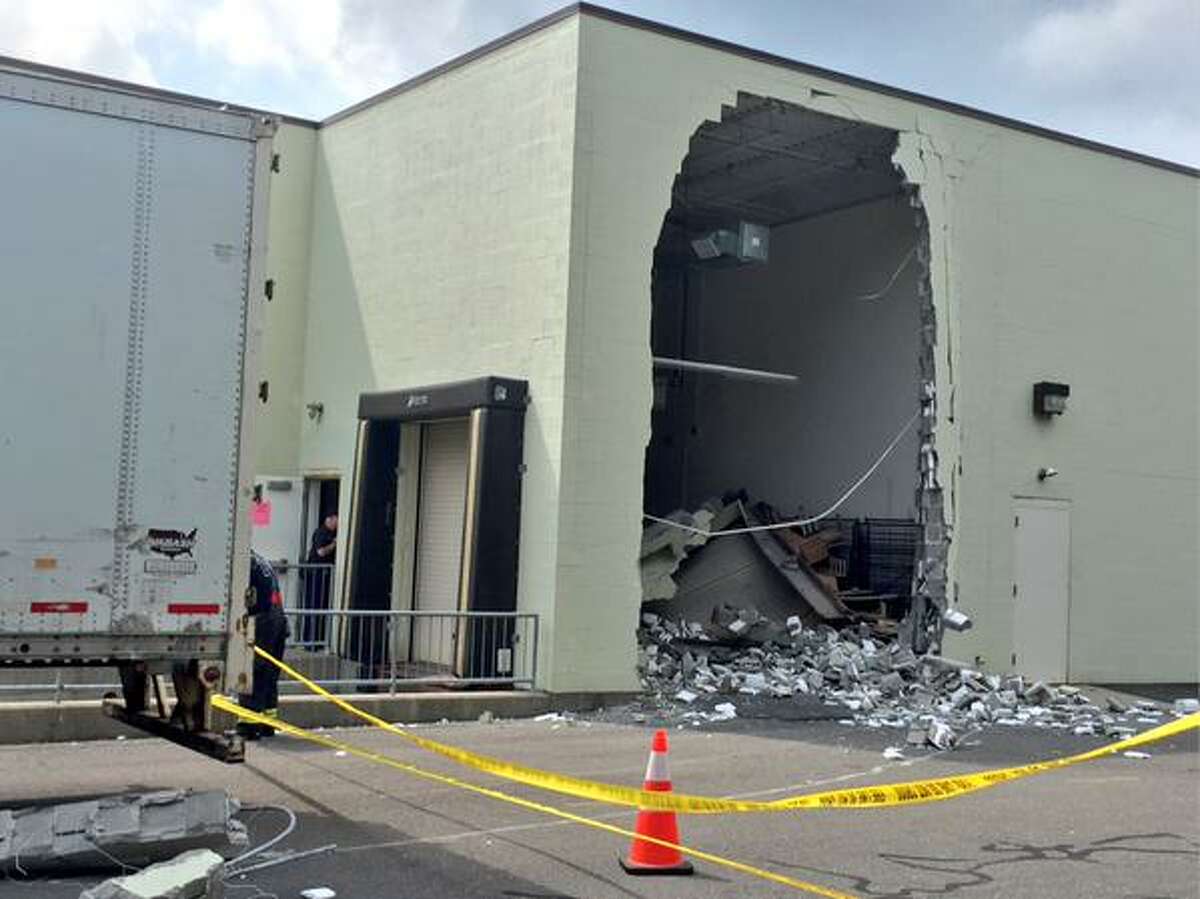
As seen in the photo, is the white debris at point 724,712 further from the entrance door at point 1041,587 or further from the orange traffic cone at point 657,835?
the orange traffic cone at point 657,835

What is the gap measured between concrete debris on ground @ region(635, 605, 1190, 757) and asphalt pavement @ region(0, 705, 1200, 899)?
61.5 inches

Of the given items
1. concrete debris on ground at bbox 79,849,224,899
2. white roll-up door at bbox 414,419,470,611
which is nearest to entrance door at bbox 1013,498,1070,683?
white roll-up door at bbox 414,419,470,611

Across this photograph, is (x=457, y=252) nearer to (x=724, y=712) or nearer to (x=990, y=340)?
(x=724, y=712)

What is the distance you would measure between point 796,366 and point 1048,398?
5025mm

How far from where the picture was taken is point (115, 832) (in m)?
6.75

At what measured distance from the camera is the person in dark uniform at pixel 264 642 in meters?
11.1

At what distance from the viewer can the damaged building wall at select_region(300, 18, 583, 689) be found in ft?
46.1

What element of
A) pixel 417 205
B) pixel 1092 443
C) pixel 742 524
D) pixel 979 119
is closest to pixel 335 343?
pixel 417 205

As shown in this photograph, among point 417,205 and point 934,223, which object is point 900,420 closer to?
point 934,223

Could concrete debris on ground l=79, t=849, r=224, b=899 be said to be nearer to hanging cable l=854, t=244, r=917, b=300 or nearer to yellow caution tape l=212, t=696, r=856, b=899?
yellow caution tape l=212, t=696, r=856, b=899

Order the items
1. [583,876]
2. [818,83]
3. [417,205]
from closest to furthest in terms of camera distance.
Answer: [583,876] < [818,83] < [417,205]

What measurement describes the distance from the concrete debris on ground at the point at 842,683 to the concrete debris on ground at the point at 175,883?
785 centimetres

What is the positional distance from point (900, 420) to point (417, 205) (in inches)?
302

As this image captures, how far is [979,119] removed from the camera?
55.6ft
